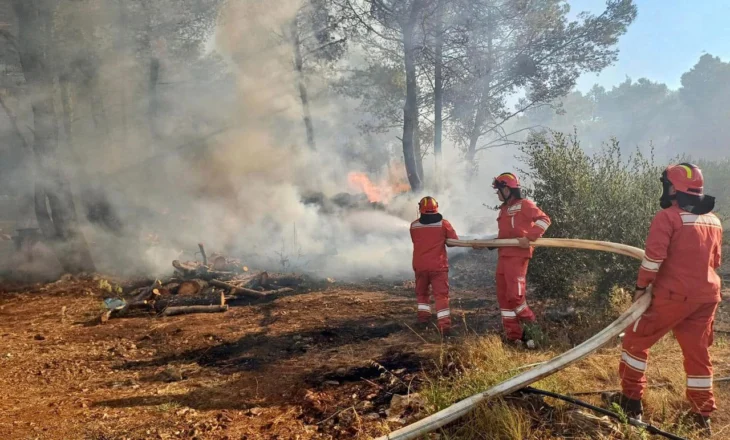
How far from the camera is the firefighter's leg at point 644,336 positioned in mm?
3180

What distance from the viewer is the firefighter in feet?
16.0

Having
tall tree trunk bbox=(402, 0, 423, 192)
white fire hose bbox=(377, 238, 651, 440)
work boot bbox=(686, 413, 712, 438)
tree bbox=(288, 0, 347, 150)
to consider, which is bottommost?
work boot bbox=(686, 413, 712, 438)

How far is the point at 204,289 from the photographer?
8250 millimetres

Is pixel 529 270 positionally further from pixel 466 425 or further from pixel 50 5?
pixel 50 5

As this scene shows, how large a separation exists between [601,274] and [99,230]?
12.6 meters

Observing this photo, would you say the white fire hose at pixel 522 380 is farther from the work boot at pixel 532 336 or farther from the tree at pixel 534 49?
the tree at pixel 534 49

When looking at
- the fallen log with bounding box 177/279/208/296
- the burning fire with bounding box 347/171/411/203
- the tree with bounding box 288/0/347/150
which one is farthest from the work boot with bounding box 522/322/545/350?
the tree with bounding box 288/0/347/150

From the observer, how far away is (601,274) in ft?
19.3

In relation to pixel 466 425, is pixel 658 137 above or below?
above

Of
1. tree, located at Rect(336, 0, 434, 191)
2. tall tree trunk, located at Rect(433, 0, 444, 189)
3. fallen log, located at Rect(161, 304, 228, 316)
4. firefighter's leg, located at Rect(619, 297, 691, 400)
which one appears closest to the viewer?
firefighter's leg, located at Rect(619, 297, 691, 400)

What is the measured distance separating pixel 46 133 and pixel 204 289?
5776mm

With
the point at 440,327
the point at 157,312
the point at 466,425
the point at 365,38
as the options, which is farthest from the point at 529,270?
the point at 365,38

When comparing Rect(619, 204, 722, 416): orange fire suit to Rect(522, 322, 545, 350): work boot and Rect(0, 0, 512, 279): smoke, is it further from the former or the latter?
Rect(0, 0, 512, 279): smoke

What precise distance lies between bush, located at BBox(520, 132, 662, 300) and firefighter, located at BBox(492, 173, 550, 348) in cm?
120
